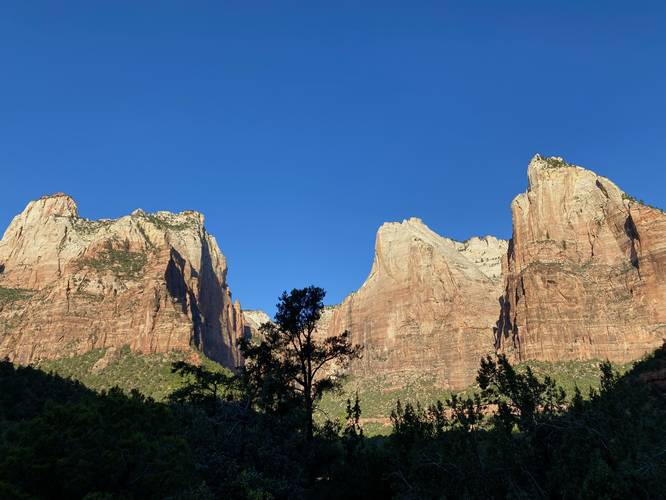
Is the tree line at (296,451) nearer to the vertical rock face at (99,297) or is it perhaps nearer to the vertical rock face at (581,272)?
the vertical rock face at (581,272)

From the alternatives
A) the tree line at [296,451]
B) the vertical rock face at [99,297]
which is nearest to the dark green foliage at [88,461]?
the tree line at [296,451]

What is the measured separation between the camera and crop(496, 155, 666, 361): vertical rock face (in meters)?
125

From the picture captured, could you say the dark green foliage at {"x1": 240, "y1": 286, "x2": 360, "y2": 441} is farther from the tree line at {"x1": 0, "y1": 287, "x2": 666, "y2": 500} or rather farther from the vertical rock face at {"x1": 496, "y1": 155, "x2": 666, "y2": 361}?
the vertical rock face at {"x1": 496, "y1": 155, "x2": 666, "y2": 361}

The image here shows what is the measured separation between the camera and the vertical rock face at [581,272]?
125375 mm

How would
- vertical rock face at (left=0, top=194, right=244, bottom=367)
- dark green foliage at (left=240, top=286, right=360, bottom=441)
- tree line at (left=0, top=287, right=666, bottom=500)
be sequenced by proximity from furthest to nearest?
vertical rock face at (left=0, top=194, right=244, bottom=367), dark green foliage at (left=240, top=286, right=360, bottom=441), tree line at (left=0, top=287, right=666, bottom=500)

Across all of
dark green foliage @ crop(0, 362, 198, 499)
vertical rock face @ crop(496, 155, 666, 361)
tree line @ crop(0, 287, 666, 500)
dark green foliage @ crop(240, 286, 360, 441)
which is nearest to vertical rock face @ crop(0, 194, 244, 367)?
vertical rock face @ crop(496, 155, 666, 361)

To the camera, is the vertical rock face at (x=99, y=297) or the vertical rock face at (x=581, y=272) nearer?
the vertical rock face at (x=581, y=272)

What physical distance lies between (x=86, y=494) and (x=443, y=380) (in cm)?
16506

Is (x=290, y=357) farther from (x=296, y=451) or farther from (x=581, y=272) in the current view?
(x=581, y=272)

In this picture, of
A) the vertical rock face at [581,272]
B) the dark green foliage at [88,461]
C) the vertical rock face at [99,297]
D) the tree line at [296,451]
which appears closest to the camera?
the tree line at [296,451]

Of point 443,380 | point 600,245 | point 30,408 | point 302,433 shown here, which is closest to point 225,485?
point 302,433

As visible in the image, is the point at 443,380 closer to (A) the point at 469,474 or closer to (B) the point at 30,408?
(B) the point at 30,408

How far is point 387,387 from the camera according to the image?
178 metres

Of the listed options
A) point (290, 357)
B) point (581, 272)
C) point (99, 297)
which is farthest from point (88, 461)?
point (99, 297)
